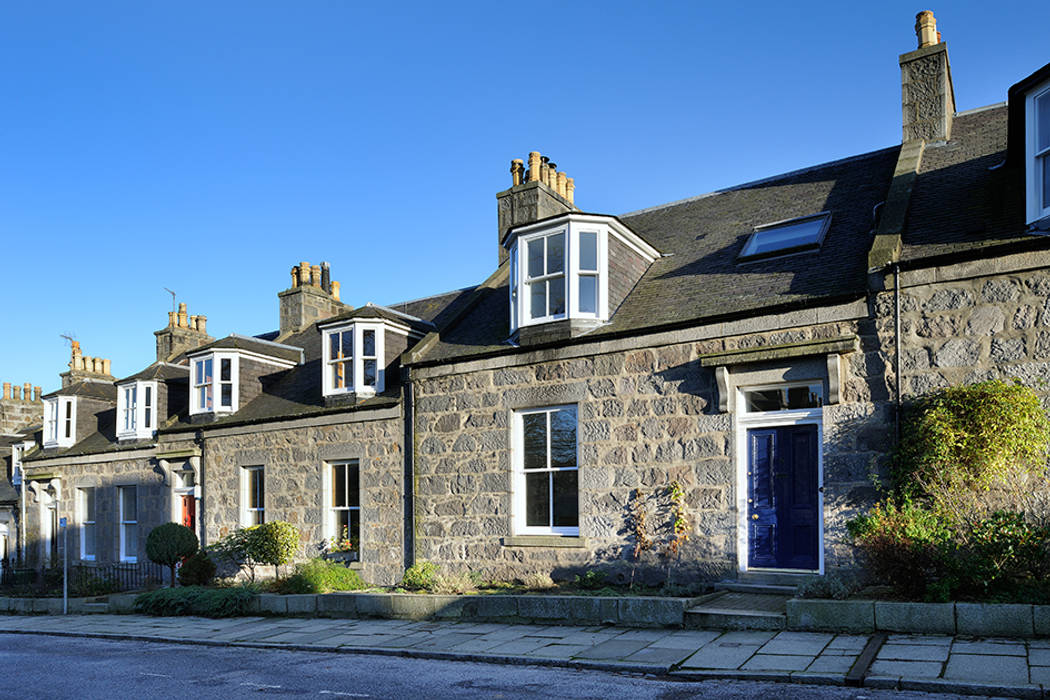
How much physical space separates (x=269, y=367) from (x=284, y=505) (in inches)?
184

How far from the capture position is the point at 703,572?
1187cm

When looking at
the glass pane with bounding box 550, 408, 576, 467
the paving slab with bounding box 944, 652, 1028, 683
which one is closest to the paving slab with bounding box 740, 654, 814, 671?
the paving slab with bounding box 944, 652, 1028, 683

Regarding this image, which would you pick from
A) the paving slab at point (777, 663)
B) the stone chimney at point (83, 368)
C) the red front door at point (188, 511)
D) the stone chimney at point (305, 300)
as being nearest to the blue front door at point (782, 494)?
the paving slab at point (777, 663)

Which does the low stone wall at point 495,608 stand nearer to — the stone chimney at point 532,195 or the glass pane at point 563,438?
the glass pane at point 563,438

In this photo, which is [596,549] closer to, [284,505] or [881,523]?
[881,523]

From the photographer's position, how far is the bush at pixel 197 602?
1459cm

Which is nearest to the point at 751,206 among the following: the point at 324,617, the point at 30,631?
the point at 324,617

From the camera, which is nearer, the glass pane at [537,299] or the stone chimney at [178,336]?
the glass pane at [537,299]

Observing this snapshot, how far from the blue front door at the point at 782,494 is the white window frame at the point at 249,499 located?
1127 centimetres

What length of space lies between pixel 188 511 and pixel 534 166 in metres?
11.9

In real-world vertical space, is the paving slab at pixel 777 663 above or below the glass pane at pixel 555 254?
below

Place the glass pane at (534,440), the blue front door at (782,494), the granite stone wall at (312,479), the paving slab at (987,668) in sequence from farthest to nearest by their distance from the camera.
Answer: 1. the granite stone wall at (312,479)
2. the glass pane at (534,440)
3. the blue front door at (782,494)
4. the paving slab at (987,668)

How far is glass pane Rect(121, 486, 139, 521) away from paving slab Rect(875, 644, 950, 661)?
19.8 m

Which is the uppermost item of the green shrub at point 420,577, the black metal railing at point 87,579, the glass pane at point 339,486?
the glass pane at point 339,486
